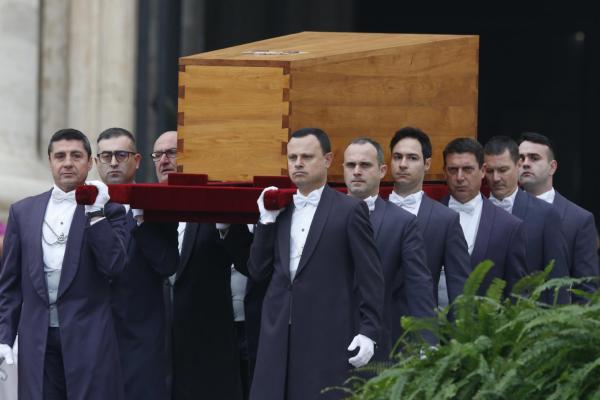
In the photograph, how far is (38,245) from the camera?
8117 millimetres

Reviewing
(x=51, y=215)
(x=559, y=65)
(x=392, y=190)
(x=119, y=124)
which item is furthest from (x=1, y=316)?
(x=559, y=65)

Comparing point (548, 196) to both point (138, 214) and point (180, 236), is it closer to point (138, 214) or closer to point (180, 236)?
point (180, 236)

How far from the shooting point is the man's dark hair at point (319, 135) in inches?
305

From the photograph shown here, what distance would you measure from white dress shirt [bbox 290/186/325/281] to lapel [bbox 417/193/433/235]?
70 cm

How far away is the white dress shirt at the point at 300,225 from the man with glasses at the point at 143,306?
891 millimetres

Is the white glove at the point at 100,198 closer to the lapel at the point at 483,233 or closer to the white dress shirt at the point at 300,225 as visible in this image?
the white dress shirt at the point at 300,225

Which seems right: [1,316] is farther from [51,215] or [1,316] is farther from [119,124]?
[119,124]

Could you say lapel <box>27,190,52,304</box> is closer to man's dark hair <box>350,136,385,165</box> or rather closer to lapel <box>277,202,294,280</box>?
lapel <box>277,202,294,280</box>

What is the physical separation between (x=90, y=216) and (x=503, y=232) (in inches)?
76.0

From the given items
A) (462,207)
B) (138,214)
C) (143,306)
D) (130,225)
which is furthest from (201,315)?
(462,207)

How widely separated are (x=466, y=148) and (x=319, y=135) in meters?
1.09

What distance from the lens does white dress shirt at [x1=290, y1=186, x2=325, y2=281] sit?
25.6 feet

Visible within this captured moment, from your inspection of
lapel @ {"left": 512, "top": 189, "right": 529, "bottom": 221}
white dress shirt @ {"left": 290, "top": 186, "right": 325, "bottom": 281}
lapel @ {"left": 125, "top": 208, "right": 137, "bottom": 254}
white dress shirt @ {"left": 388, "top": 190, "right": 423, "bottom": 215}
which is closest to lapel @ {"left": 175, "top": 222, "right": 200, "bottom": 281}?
lapel @ {"left": 125, "top": 208, "right": 137, "bottom": 254}

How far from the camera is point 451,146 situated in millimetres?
8680
